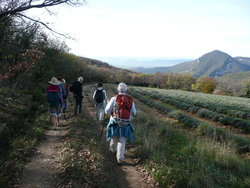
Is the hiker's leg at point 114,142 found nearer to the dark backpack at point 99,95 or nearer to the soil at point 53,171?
the soil at point 53,171

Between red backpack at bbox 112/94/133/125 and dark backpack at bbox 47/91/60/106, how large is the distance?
3654 mm

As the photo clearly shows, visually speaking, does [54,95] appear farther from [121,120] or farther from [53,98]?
[121,120]

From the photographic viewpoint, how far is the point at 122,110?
499 cm

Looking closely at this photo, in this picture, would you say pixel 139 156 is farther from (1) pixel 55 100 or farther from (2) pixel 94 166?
(1) pixel 55 100

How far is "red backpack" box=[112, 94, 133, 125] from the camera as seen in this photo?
16.4ft

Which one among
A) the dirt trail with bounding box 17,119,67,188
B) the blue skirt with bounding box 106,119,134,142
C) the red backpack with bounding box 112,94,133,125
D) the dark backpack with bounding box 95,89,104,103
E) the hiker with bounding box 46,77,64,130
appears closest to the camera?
the dirt trail with bounding box 17,119,67,188

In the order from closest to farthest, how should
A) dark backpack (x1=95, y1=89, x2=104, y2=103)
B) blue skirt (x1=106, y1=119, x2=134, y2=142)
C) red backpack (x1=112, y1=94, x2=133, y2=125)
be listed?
red backpack (x1=112, y1=94, x2=133, y2=125) < blue skirt (x1=106, y1=119, x2=134, y2=142) < dark backpack (x1=95, y1=89, x2=104, y2=103)

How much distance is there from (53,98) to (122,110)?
3.95 metres

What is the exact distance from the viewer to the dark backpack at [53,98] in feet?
24.9

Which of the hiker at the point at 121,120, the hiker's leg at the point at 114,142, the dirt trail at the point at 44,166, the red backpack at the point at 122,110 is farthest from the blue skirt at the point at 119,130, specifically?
the dirt trail at the point at 44,166

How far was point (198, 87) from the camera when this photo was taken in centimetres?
9512

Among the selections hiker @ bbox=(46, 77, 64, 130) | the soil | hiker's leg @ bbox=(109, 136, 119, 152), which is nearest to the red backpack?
hiker's leg @ bbox=(109, 136, 119, 152)

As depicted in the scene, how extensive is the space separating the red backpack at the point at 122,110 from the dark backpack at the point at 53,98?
3.65 m

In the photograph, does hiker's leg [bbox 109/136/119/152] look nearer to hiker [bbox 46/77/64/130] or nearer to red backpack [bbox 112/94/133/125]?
red backpack [bbox 112/94/133/125]
